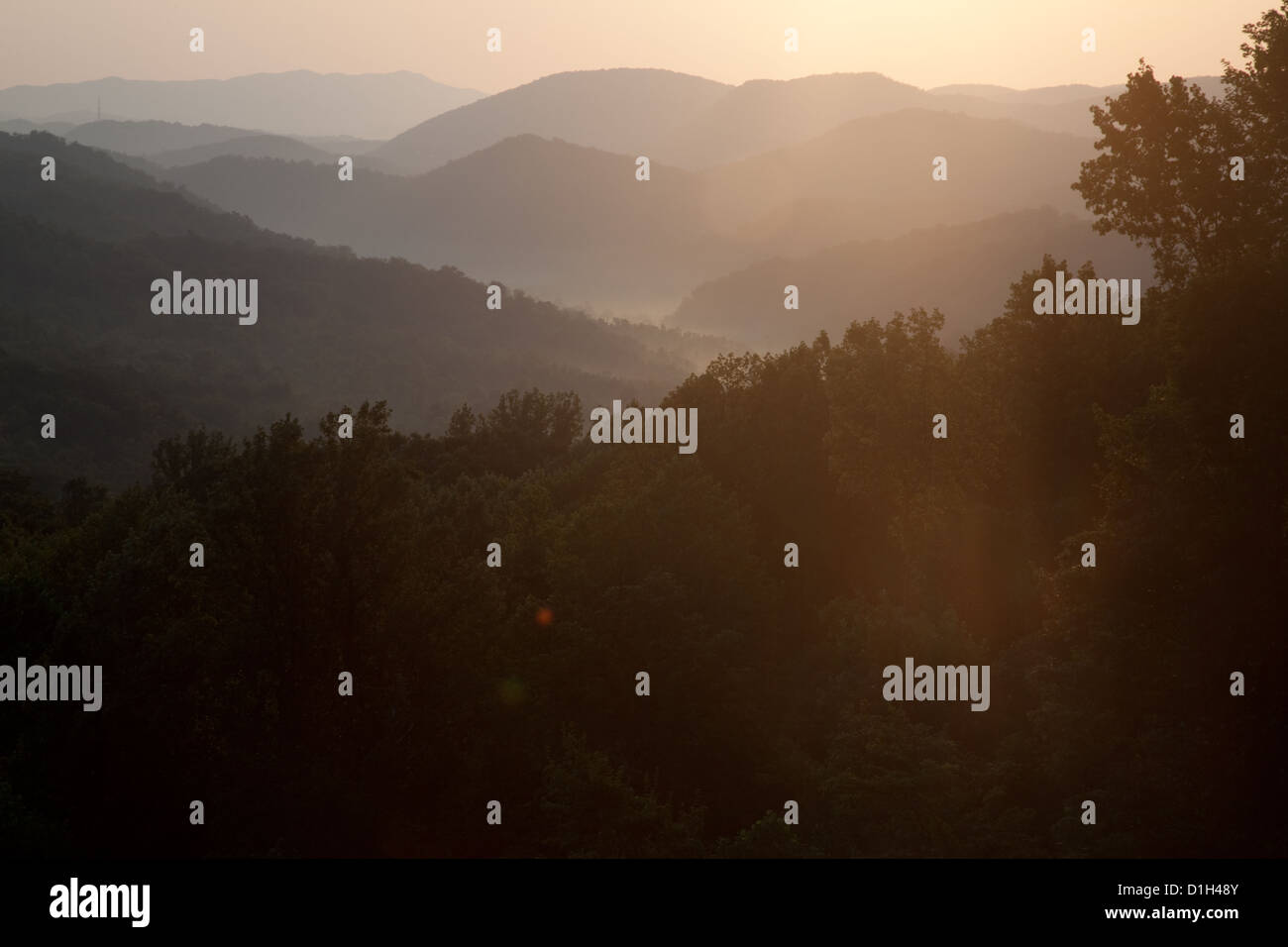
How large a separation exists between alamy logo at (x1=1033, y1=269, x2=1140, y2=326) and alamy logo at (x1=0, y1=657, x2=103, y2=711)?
1629 inches

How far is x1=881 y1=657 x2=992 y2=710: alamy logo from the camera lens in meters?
34.8

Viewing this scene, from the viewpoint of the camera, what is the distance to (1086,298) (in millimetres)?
47875

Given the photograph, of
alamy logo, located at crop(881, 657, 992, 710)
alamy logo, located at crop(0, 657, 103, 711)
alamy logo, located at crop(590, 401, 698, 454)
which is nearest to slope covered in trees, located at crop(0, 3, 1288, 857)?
alamy logo, located at crop(0, 657, 103, 711)

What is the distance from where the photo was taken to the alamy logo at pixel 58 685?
29.8 m

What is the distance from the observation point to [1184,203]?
1184 inches

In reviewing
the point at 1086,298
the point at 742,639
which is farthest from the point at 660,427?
the point at 742,639
